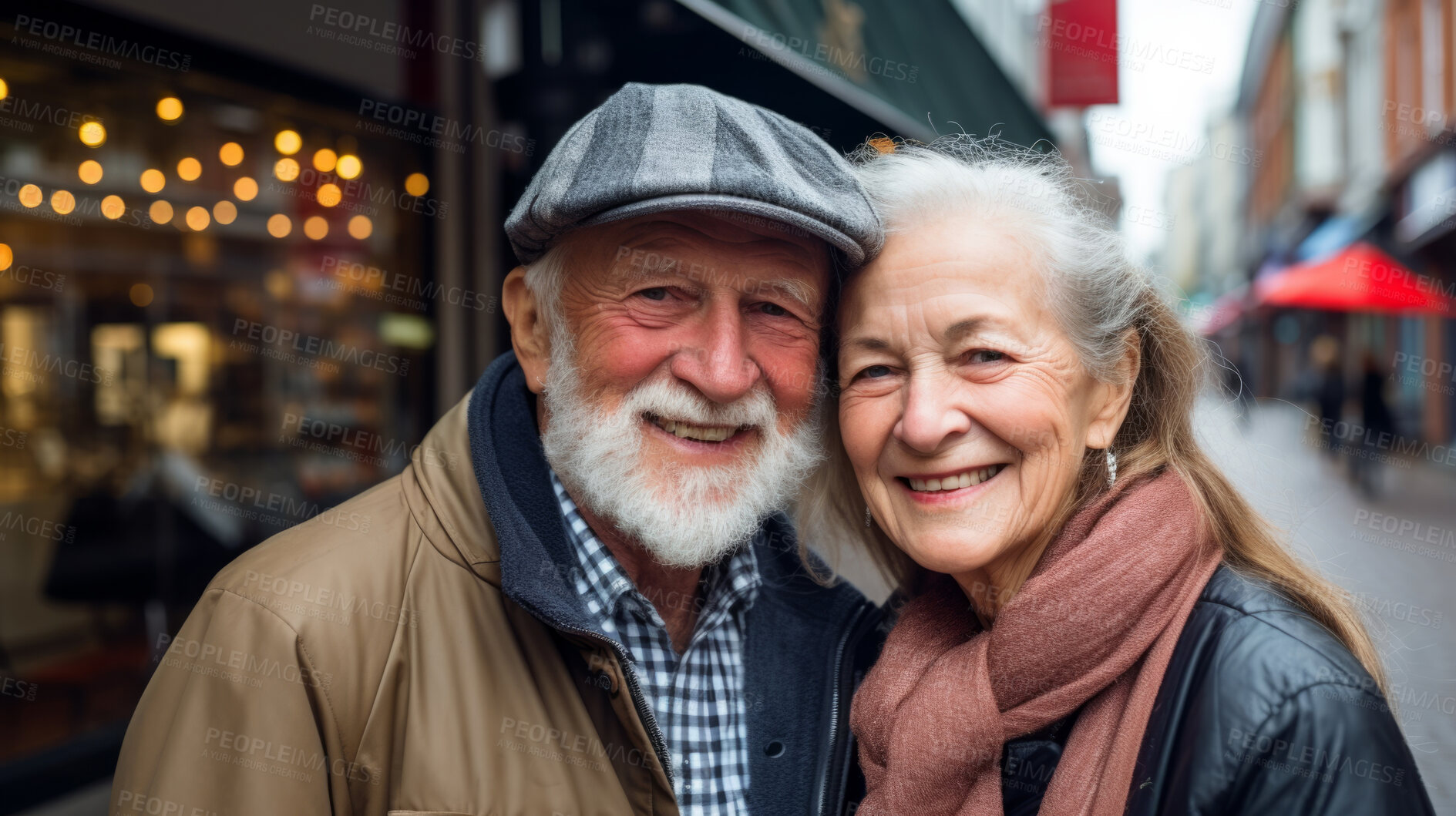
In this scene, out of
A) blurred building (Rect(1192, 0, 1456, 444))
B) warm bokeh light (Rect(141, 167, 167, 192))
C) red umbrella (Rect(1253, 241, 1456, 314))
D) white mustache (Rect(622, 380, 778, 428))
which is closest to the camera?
white mustache (Rect(622, 380, 778, 428))

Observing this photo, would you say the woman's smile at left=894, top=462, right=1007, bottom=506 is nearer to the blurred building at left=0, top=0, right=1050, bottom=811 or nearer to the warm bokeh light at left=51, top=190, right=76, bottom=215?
the blurred building at left=0, top=0, right=1050, bottom=811

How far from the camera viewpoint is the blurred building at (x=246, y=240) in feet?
11.2

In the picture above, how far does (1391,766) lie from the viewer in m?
1.25

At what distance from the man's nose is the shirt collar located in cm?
35

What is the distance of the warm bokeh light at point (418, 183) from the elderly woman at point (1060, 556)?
301cm

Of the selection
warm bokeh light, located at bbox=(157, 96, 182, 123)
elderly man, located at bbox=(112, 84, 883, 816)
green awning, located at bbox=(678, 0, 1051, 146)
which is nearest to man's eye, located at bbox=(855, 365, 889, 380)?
elderly man, located at bbox=(112, 84, 883, 816)

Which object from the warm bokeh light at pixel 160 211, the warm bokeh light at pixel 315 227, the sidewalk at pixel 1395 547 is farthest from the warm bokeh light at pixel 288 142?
the sidewalk at pixel 1395 547

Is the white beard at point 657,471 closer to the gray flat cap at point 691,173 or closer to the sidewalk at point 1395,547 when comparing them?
the gray flat cap at point 691,173

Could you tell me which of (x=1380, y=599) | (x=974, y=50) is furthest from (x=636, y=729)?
(x=1380, y=599)

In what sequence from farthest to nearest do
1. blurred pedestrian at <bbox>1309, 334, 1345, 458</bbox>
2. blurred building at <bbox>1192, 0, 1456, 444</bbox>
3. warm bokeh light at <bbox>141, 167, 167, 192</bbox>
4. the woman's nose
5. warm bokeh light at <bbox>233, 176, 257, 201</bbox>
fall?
blurred pedestrian at <bbox>1309, 334, 1345, 458</bbox>
blurred building at <bbox>1192, 0, 1456, 444</bbox>
warm bokeh light at <bbox>233, 176, 257, 201</bbox>
warm bokeh light at <bbox>141, 167, 167, 192</bbox>
the woman's nose

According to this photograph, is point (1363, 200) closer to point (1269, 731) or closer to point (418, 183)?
point (418, 183)

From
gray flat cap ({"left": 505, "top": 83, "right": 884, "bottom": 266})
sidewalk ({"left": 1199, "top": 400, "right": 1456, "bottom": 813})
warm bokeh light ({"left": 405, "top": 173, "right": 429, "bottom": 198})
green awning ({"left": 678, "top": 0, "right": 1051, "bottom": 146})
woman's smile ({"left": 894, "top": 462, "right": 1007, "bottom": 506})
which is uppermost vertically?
green awning ({"left": 678, "top": 0, "right": 1051, "bottom": 146})

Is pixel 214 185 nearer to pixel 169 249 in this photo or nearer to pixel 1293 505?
pixel 169 249

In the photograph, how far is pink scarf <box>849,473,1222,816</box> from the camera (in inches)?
56.7
